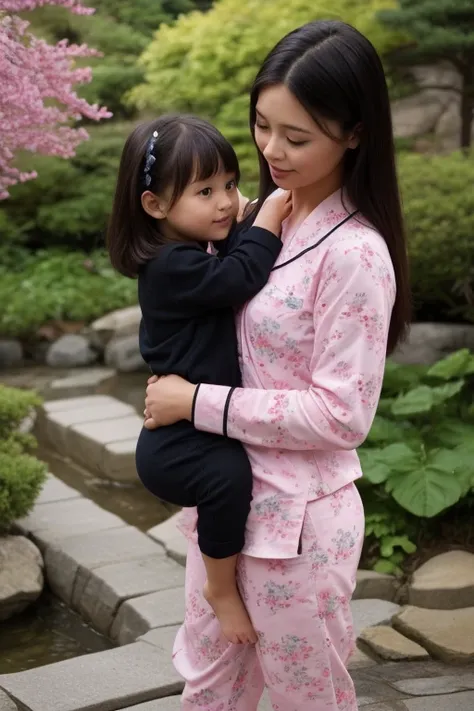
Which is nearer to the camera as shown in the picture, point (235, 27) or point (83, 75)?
point (83, 75)

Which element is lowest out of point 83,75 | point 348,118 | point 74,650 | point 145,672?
point 74,650

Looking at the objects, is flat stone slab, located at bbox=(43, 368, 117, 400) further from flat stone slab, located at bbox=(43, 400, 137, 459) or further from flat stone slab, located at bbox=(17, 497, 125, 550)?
flat stone slab, located at bbox=(17, 497, 125, 550)

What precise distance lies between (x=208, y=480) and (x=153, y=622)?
1.59 m

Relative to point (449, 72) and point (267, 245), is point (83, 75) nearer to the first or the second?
point (267, 245)

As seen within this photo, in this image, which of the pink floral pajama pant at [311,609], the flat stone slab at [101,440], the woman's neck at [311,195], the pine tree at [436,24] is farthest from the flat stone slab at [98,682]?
the pine tree at [436,24]

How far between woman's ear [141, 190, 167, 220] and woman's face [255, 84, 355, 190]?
24 cm

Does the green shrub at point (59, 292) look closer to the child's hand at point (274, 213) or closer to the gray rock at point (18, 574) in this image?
the gray rock at point (18, 574)

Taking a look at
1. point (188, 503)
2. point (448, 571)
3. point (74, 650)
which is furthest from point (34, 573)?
point (188, 503)

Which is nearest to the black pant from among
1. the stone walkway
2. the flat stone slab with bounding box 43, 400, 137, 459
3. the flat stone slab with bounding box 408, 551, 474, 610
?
the stone walkway

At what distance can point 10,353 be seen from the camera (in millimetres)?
8539

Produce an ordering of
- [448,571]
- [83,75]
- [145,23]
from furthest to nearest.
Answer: [145,23], [83,75], [448,571]

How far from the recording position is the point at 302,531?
6.27 ft

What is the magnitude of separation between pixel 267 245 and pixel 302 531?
52 centimetres

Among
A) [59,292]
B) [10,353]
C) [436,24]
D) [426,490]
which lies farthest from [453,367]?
[59,292]
